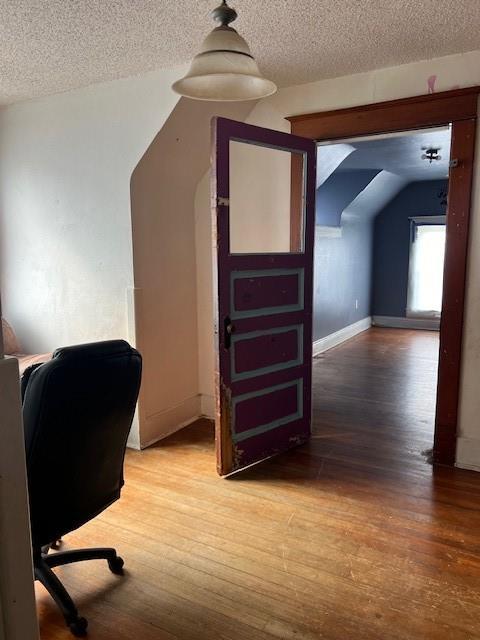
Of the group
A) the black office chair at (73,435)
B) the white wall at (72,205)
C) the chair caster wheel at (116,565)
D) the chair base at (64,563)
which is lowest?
the chair caster wheel at (116,565)

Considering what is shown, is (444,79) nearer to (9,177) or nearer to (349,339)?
(9,177)

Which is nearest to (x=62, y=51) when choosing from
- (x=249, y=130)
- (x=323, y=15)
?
(x=249, y=130)

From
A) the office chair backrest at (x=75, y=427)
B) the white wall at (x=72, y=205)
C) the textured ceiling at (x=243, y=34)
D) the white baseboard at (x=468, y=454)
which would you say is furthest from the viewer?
the white wall at (x=72, y=205)

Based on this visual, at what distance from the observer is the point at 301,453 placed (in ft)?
10.4

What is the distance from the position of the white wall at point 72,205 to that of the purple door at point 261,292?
73 centimetres

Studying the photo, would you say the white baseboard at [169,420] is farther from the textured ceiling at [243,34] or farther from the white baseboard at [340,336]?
the white baseboard at [340,336]

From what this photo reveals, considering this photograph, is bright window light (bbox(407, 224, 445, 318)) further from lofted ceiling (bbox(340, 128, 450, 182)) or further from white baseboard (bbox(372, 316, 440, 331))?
lofted ceiling (bbox(340, 128, 450, 182))

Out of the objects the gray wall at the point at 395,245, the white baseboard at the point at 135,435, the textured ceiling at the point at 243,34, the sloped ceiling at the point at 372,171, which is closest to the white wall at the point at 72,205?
the textured ceiling at the point at 243,34

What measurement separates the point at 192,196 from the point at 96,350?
2.22 meters

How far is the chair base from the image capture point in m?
1.69

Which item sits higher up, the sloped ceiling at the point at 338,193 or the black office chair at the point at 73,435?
the sloped ceiling at the point at 338,193

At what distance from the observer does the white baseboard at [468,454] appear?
2.89 metres

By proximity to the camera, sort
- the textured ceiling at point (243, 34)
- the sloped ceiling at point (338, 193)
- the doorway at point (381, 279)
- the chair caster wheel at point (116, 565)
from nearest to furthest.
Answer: the chair caster wheel at point (116, 565), the textured ceiling at point (243, 34), the doorway at point (381, 279), the sloped ceiling at point (338, 193)


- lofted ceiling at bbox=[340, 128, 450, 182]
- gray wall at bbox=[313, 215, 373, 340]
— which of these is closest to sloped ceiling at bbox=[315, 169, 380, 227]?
lofted ceiling at bbox=[340, 128, 450, 182]
